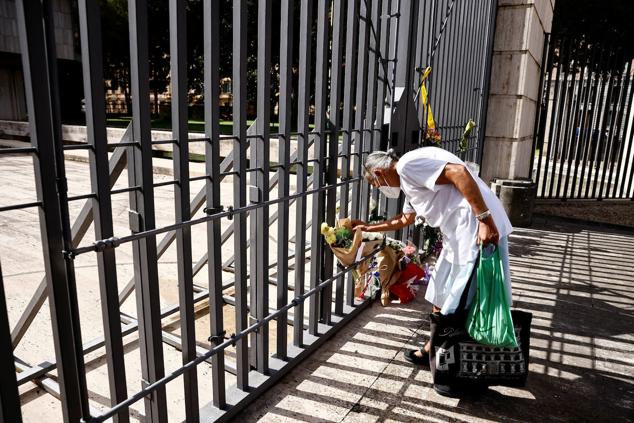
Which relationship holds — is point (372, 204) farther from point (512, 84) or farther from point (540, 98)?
point (540, 98)

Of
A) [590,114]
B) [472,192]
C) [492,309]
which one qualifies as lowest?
[492,309]

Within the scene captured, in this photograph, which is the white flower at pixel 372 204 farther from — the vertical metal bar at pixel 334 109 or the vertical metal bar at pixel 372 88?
the vertical metal bar at pixel 334 109

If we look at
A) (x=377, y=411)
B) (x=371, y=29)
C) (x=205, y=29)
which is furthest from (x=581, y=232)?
(x=205, y=29)

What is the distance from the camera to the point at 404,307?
14.6 feet

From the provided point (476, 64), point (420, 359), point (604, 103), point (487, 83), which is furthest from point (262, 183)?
point (604, 103)

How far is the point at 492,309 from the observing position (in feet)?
9.65

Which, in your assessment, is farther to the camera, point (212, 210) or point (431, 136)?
point (431, 136)

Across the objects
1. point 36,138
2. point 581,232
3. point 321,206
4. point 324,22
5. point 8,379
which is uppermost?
point 324,22

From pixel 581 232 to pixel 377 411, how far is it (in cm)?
612

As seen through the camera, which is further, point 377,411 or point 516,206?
point 516,206

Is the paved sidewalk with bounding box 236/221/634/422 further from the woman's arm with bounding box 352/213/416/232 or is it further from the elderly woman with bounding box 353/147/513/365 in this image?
the woman's arm with bounding box 352/213/416/232

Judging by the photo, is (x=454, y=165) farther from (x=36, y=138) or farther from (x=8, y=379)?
(x=8, y=379)

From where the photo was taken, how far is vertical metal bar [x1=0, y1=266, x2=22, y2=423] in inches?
63.7

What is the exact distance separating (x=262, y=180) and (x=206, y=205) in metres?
0.54
